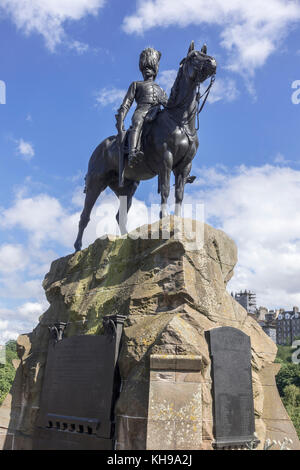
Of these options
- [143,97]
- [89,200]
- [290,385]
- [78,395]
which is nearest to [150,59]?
[143,97]

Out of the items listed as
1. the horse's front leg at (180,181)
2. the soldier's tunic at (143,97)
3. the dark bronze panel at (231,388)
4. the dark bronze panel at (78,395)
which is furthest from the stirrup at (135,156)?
the dark bronze panel at (231,388)

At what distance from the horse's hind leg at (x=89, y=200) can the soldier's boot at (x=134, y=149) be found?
1658mm

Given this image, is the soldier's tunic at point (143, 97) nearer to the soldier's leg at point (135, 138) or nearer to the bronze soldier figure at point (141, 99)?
the bronze soldier figure at point (141, 99)

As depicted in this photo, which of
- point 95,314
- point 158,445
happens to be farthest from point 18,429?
point 158,445

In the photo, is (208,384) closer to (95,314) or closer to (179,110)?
(95,314)

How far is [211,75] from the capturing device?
25.6 feet

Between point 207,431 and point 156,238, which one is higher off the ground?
point 156,238

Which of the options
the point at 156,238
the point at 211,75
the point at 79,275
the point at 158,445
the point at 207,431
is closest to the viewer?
the point at 158,445

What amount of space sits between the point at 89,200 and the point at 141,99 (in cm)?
242

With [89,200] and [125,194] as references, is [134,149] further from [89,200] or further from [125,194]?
[89,200]

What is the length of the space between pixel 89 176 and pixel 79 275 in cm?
266

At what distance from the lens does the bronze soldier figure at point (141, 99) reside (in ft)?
27.7

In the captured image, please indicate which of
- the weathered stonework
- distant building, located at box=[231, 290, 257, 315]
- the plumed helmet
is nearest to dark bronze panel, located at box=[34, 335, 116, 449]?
the weathered stonework

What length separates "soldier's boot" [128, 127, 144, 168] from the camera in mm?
8359
